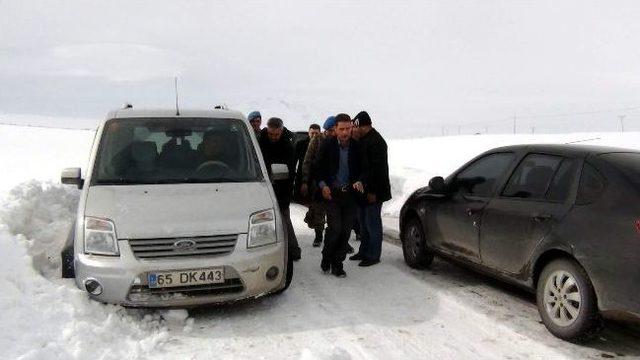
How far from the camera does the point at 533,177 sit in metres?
5.15

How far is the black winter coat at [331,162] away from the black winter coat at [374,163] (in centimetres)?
16

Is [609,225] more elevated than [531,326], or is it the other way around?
[609,225]

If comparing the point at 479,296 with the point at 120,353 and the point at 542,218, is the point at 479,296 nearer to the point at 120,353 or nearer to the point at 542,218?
the point at 542,218

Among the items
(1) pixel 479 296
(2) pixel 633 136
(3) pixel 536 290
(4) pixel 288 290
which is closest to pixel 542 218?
(3) pixel 536 290

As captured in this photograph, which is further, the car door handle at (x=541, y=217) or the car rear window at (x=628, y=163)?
the car door handle at (x=541, y=217)

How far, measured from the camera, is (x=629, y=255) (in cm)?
383

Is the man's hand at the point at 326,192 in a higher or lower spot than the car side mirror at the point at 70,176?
lower

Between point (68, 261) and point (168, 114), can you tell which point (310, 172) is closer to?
point (168, 114)

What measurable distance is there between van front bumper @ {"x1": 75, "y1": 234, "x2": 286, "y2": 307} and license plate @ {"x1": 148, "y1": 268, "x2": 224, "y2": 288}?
3 cm

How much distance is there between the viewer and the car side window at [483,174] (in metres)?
5.65

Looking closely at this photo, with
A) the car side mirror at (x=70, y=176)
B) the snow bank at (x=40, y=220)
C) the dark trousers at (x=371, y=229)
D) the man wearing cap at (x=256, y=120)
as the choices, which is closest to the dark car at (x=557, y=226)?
the dark trousers at (x=371, y=229)

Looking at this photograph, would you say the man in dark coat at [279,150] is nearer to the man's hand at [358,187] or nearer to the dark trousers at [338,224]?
the dark trousers at [338,224]

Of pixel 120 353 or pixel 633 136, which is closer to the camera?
pixel 120 353

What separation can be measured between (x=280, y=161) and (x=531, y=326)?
3.80 metres
